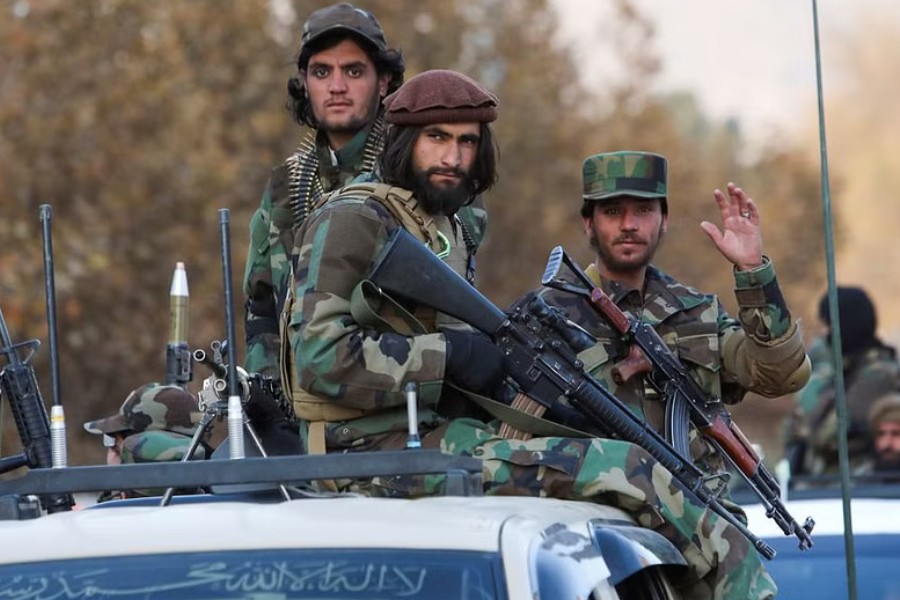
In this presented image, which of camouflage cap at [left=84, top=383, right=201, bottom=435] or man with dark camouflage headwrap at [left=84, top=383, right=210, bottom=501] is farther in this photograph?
camouflage cap at [left=84, top=383, right=201, bottom=435]

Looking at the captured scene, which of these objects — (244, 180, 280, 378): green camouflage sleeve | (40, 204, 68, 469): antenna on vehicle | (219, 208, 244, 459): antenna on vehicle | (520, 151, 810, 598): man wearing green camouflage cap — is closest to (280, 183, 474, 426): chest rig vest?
(219, 208, 244, 459): antenna on vehicle

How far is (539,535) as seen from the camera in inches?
177

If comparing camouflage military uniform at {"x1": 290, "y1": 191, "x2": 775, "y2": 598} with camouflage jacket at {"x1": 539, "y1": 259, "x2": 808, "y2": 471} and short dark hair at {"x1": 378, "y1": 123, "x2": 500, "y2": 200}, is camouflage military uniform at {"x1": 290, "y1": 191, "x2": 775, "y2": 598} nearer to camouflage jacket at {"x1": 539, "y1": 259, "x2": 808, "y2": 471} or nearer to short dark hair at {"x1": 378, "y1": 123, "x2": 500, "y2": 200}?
short dark hair at {"x1": 378, "y1": 123, "x2": 500, "y2": 200}

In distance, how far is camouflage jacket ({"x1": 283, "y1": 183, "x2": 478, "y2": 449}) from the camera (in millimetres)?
5746

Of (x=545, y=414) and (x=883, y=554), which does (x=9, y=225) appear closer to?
(x=883, y=554)

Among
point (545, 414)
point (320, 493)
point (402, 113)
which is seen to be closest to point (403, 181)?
point (402, 113)

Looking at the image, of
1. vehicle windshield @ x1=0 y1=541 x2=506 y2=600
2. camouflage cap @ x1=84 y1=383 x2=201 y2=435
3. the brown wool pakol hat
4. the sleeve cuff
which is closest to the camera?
vehicle windshield @ x1=0 y1=541 x2=506 y2=600

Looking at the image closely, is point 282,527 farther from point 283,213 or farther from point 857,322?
point 857,322

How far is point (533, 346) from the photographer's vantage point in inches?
236

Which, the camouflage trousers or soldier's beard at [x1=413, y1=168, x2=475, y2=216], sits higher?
soldier's beard at [x1=413, y1=168, x2=475, y2=216]

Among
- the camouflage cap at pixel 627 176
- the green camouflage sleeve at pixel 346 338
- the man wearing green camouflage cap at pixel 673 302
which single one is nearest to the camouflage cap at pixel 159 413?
the man wearing green camouflage cap at pixel 673 302

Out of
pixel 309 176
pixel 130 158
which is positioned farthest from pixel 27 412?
pixel 130 158

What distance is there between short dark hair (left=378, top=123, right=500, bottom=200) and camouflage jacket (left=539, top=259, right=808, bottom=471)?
26.1 inches

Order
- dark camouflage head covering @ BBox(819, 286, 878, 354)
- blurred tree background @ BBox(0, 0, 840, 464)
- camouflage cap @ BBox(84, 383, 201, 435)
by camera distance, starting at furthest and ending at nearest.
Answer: blurred tree background @ BBox(0, 0, 840, 464) < dark camouflage head covering @ BBox(819, 286, 878, 354) < camouflage cap @ BBox(84, 383, 201, 435)
